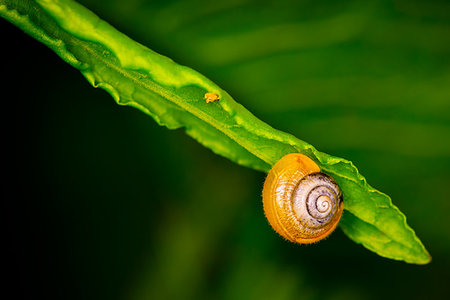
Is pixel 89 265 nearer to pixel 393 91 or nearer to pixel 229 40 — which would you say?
pixel 229 40

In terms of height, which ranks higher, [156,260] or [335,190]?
[335,190]

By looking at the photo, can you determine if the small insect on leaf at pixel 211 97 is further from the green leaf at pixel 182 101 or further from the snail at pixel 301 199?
the snail at pixel 301 199

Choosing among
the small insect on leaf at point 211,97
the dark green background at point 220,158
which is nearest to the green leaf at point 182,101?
the small insect on leaf at point 211,97

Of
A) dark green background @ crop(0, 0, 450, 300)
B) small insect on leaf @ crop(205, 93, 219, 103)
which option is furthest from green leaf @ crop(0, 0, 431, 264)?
dark green background @ crop(0, 0, 450, 300)

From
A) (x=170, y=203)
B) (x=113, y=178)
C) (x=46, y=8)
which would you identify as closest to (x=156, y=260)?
(x=170, y=203)

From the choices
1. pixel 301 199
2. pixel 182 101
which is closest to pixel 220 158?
pixel 301 199

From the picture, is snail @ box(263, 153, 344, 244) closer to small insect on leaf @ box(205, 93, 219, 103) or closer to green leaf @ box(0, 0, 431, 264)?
green leaf @ box(0, 0, 431, 264)
